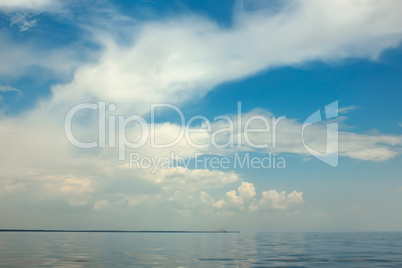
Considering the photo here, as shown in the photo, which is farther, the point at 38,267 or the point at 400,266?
the point at 400,266

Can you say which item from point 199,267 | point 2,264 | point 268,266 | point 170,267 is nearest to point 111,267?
point 170,267

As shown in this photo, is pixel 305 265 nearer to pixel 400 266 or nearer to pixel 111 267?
pixel 400 266

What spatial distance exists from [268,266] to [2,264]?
36143 mm

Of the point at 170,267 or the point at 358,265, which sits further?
the point at 358,265

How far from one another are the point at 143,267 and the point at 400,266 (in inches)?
1380

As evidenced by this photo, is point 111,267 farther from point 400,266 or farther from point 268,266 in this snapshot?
point 400,266

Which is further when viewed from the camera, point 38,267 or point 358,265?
point 358,265

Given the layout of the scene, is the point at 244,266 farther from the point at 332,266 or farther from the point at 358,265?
the point at 358,265

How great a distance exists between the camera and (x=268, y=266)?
44250mm

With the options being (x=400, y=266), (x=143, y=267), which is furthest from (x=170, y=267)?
(x=400, y=266)

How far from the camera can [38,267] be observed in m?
41.4

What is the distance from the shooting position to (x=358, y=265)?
1822 inches

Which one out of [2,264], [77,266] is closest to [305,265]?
[77,266]

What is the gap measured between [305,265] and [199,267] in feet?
49.4
